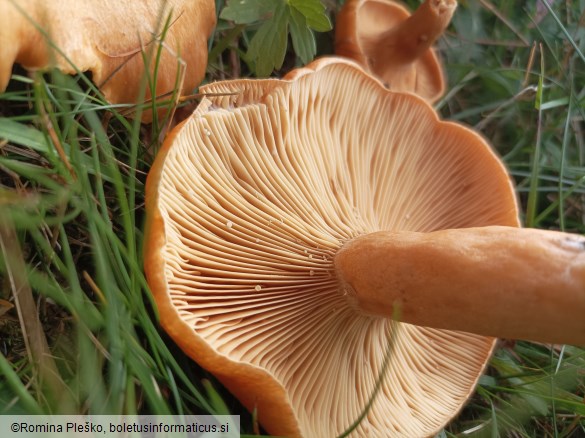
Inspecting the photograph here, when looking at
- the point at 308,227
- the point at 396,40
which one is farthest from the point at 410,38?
the point at 308,227

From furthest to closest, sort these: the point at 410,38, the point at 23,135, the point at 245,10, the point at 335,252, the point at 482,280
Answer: the point at 410,38 → the point at 245,10 → the point at 335,252 → the point at 23,135 → the point at 482,280

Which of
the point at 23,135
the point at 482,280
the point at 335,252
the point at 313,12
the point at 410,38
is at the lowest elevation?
the point at 335,252

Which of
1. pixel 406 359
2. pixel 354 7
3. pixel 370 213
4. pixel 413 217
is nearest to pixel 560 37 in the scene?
pixel 354 7

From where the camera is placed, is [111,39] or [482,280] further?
[111,39]

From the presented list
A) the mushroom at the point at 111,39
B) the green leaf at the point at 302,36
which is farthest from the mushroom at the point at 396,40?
the mushroom at the point at 111,39

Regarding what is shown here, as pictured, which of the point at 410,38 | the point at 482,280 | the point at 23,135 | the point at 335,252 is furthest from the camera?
the point at 410,38

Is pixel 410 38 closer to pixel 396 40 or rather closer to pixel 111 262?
pixel 396 40
